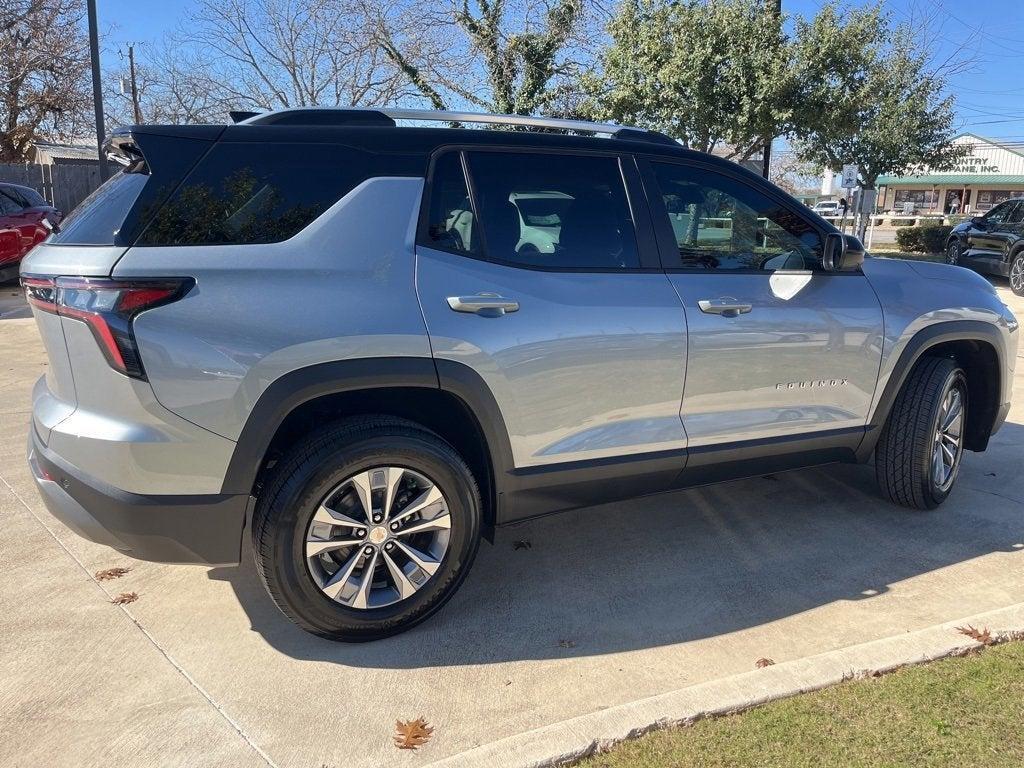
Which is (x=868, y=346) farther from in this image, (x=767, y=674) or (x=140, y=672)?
(x=140, y=672)

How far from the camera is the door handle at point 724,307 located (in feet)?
11.1

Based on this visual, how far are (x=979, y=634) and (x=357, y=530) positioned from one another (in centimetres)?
239

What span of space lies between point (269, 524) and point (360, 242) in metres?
1.03

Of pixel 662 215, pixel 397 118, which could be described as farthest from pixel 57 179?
pixel 662 215

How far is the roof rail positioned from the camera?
2.95 metres

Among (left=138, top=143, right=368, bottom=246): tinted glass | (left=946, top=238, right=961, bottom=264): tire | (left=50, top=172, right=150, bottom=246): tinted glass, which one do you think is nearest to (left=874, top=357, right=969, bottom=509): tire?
(left=138, top=143, right=368, bottom=246): tinted glass

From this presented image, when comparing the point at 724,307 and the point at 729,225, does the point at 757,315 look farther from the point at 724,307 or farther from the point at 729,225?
the point at 729,225

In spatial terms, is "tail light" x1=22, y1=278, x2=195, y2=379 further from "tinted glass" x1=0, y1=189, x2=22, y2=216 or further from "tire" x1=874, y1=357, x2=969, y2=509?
"tinted glass" x1=0, y1=189, x2=22, y2=216

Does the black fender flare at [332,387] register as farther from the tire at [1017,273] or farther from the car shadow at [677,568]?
the tire at [1017,273]

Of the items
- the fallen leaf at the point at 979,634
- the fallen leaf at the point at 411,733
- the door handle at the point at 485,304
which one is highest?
the door handle at the point at 485,304

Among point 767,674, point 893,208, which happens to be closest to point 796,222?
point 767,674

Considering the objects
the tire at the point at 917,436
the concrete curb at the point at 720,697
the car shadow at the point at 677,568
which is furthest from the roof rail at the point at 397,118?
the concrete curb at the point at 720,697

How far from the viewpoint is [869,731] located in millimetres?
2537

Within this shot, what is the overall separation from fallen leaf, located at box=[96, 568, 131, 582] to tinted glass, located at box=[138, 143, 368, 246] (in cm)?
172
